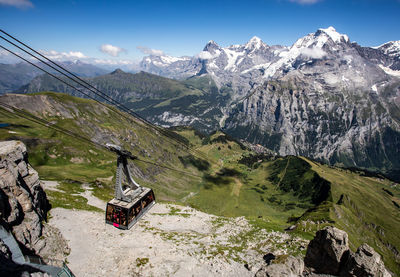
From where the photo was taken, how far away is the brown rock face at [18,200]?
29000 mm

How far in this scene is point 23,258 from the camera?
73.9 ft

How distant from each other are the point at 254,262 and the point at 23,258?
1336 inches

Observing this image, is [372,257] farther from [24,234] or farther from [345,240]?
[24,234]

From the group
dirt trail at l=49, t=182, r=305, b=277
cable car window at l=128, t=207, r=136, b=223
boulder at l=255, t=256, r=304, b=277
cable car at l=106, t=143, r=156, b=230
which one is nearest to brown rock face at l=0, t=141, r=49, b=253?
dirt trail at l=49, t=182, r=305, b=277

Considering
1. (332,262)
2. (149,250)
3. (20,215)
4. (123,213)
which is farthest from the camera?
(149,250)

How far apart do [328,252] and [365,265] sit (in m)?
6.81

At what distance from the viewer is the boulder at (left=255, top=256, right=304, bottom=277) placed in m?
30.5

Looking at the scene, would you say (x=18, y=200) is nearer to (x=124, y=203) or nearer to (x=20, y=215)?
(x=20, y=215)

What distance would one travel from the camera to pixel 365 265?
3133 cm

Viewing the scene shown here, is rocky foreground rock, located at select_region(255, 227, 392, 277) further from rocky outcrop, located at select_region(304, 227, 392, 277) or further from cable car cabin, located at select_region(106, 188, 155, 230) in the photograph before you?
cable car cabin, located at select_region(106, 188, 155, 230)

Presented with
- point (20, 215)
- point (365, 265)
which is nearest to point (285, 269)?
point (365, 265)

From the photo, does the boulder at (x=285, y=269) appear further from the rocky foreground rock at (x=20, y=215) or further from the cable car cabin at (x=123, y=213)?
the rocky foreground rock at (x=20, y=215)

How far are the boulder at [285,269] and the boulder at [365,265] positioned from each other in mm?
7632

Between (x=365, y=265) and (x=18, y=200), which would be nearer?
(x=365, y=265)
